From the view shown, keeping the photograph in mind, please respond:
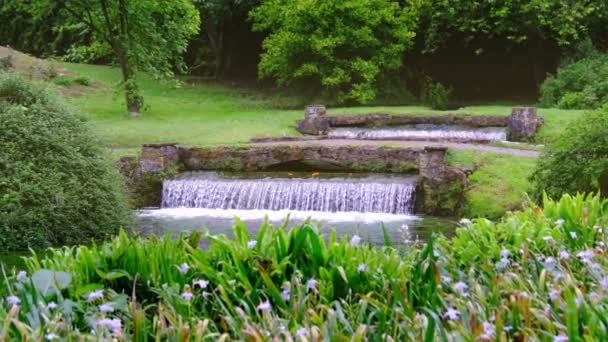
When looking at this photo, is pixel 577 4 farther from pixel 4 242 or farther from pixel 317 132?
pixel 4 242

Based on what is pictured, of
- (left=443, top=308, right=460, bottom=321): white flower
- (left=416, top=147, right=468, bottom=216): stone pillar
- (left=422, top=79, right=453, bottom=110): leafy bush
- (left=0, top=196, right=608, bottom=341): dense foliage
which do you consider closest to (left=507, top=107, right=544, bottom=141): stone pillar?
(left=416, top=147, right=468, bottom=216): stone pillar

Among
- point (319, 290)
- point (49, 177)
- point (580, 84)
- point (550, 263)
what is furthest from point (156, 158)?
point (580, 84)

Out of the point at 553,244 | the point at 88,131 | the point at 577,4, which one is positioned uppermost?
the point at 577,4

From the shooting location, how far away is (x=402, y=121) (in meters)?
21.1

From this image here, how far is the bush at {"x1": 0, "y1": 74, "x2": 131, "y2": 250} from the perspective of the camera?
10016 mm

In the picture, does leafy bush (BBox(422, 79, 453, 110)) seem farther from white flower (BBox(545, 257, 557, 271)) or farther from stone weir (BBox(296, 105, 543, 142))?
white flower (BBox(545, 257, 557, 271))

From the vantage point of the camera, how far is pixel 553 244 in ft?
13.0

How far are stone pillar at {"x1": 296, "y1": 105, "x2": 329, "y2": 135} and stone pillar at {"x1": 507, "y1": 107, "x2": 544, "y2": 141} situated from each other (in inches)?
195

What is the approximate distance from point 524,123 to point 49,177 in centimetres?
1180

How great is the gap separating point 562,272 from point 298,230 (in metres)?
1.23

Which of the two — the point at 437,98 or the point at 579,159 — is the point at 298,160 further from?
the point at 437,98

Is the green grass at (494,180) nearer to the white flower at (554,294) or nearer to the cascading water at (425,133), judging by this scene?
the cascading water at (425,133)

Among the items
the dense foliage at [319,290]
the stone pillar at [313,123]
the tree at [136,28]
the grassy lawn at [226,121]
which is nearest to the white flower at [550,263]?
the dense foliage at [319,290]

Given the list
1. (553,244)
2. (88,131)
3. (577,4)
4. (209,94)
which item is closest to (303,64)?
(209,94)
